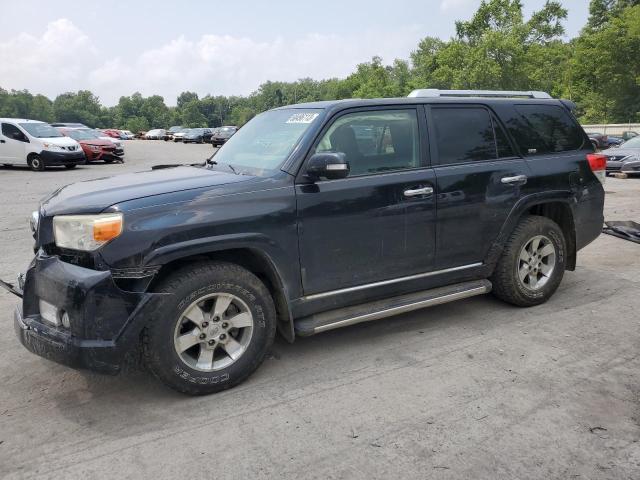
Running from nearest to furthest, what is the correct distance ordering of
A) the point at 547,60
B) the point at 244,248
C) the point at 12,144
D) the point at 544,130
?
the point at 244,248 < the point at 544,130 < the point at 12,144 < the point at 547,60

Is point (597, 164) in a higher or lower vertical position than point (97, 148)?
lower

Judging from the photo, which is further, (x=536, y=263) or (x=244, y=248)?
(x=536, y=263)

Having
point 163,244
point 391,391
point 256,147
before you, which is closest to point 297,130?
point 256,147

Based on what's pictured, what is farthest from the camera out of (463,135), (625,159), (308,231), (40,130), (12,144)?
(40,130)

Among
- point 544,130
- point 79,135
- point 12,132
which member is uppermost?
point 12,132

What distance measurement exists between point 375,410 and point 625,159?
50.9 feet

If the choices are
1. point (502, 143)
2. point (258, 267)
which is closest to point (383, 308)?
point (258, 267)

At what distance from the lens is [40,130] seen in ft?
63.8

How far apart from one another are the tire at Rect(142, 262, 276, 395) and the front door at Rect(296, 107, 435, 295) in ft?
1.39

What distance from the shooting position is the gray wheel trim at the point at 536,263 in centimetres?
473

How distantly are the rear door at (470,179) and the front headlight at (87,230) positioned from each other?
2.33 metres

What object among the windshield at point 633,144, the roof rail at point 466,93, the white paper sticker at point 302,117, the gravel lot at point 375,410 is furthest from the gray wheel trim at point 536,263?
the windshield at point 633,144

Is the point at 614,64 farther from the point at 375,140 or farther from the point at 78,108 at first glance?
the point at 78,108

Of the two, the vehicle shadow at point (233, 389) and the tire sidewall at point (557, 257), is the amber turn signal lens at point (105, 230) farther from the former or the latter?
the tire sidewall at point (557, 257)
